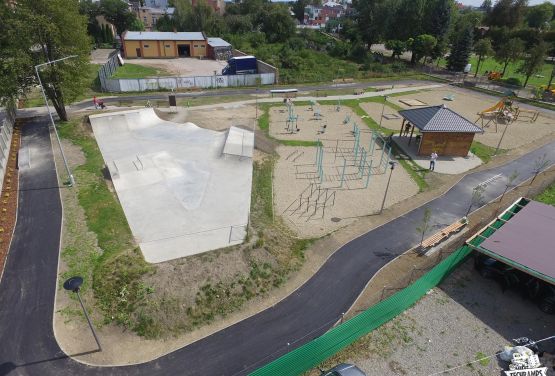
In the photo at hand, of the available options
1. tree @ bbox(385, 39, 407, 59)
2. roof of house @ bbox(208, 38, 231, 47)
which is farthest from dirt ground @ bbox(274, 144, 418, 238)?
tree @ bbox(385, 39, 407, 59)

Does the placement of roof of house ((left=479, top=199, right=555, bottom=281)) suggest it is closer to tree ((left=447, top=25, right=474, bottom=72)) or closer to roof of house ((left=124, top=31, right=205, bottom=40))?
tree ((left=447, top=25, right=474, bottom=72))

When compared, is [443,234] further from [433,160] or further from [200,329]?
[200,329]

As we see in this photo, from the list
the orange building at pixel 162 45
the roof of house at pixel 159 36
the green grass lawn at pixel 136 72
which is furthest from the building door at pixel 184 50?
the green grass lawn at pixel 136 72

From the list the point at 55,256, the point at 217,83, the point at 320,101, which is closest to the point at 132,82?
the point at 217,83

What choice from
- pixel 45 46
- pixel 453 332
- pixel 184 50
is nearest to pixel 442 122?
pixel 453 332

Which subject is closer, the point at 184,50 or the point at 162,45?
the point at 162,45

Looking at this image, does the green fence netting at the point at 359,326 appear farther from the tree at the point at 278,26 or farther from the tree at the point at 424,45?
the tree at the point at 278,26

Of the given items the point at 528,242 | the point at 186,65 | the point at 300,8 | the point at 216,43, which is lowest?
the point at 186,65
